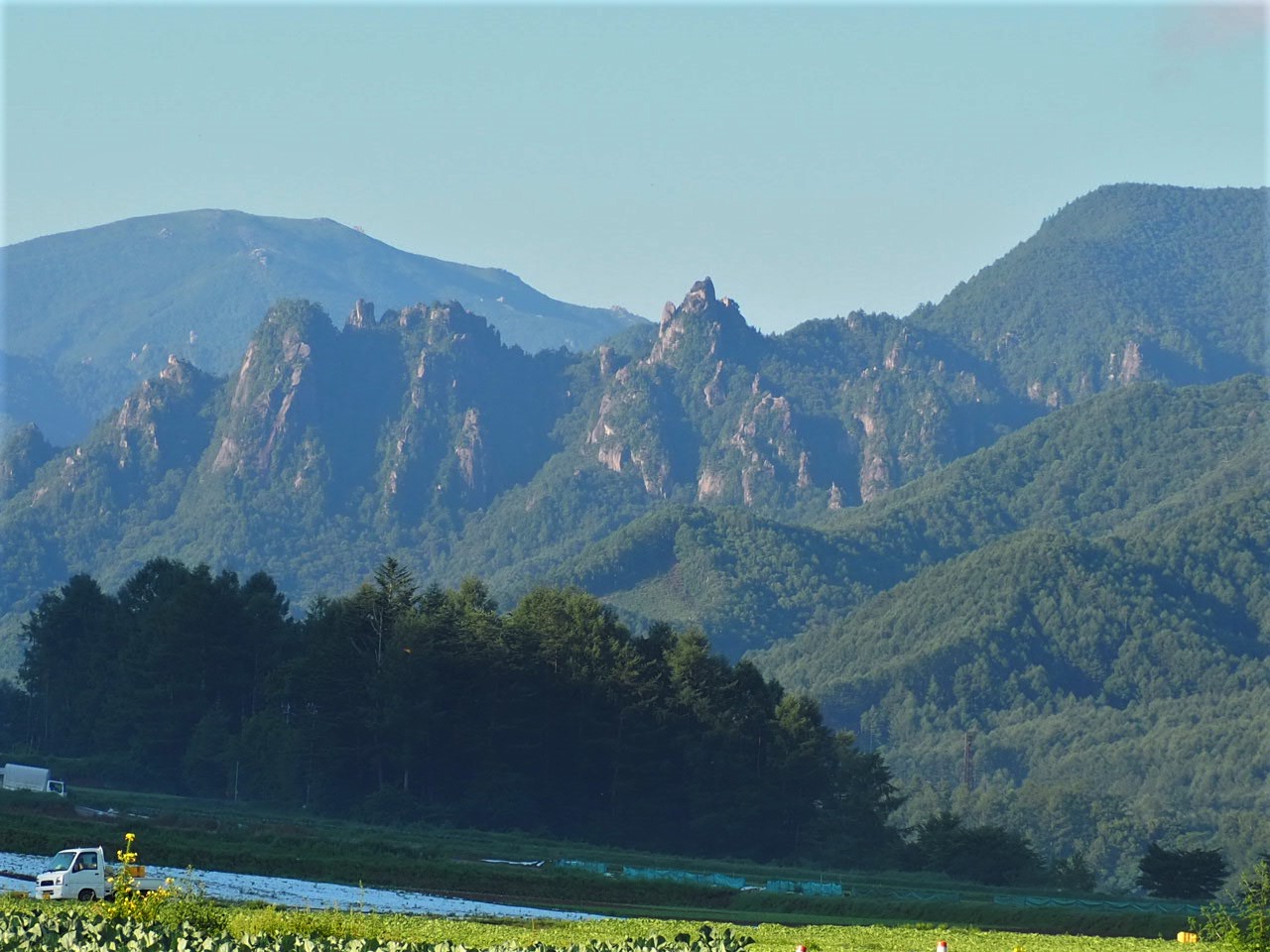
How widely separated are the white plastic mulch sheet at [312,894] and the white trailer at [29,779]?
41.9m

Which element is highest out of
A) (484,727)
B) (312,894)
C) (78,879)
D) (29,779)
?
(484,727)

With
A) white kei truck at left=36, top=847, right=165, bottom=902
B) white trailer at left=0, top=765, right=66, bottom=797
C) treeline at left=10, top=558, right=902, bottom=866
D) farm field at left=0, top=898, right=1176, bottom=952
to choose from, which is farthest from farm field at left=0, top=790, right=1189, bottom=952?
treeline at left=10, top=558, right=902, bottom=866

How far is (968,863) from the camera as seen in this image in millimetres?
116312

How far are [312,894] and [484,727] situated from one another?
6230 cm

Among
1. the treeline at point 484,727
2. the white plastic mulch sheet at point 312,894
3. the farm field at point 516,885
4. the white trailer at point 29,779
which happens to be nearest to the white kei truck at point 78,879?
the white plastic mulch sheet at point 312,894

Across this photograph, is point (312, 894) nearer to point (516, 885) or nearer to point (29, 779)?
point (516, 885)

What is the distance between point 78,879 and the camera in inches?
2314

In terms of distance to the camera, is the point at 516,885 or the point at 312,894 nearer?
the point at 312,894

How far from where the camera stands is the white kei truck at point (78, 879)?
58250mm

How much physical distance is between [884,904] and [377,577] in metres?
68.5

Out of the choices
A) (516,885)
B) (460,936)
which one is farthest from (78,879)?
(516,885)

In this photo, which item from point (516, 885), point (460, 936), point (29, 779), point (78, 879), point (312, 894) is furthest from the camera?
point (29, 779)

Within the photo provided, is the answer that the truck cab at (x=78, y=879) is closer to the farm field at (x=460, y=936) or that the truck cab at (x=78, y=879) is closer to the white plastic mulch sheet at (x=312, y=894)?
the white plastic mulch sheet at (x=312, y=894)

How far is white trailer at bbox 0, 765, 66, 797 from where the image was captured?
113500 millimetres
